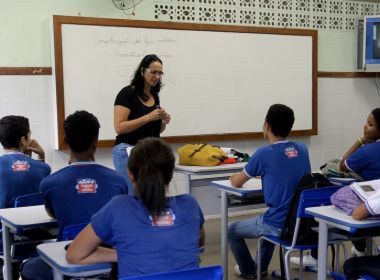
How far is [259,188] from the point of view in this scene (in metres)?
3.20

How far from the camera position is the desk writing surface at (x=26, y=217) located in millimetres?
2256

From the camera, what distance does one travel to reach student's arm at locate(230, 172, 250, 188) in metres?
3.11

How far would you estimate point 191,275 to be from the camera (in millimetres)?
1495

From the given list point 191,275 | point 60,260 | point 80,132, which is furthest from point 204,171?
point 191,275

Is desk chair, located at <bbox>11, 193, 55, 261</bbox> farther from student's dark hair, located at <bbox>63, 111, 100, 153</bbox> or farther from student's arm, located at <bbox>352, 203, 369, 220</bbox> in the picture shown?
student's arm, located at <bbox>352, 203, 369, 220</bbox>

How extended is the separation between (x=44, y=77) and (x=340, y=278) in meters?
2.97

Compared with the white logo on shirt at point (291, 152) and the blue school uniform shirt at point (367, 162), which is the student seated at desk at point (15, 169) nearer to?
the white logo on shirt at point (291, 152)

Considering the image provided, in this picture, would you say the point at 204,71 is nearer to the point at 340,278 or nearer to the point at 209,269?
the point at 340,278

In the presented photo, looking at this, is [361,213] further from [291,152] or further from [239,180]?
[239,180]

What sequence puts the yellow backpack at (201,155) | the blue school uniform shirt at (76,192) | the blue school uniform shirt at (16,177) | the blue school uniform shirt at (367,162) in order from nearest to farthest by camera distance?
the blue school uniform shirt at (76,192)
the blue school uniform shirt at (16,177)
the blue school uniform shirt at (367,162)
the yellow backpack at (201,155)

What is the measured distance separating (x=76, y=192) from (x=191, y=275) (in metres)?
0.84

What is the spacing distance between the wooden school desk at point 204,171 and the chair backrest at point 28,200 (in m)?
1.42

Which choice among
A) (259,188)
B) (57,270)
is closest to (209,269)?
(57,270)

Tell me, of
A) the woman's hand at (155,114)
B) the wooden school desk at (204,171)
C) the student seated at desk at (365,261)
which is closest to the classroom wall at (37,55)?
the wooden school desk at (204,171)
